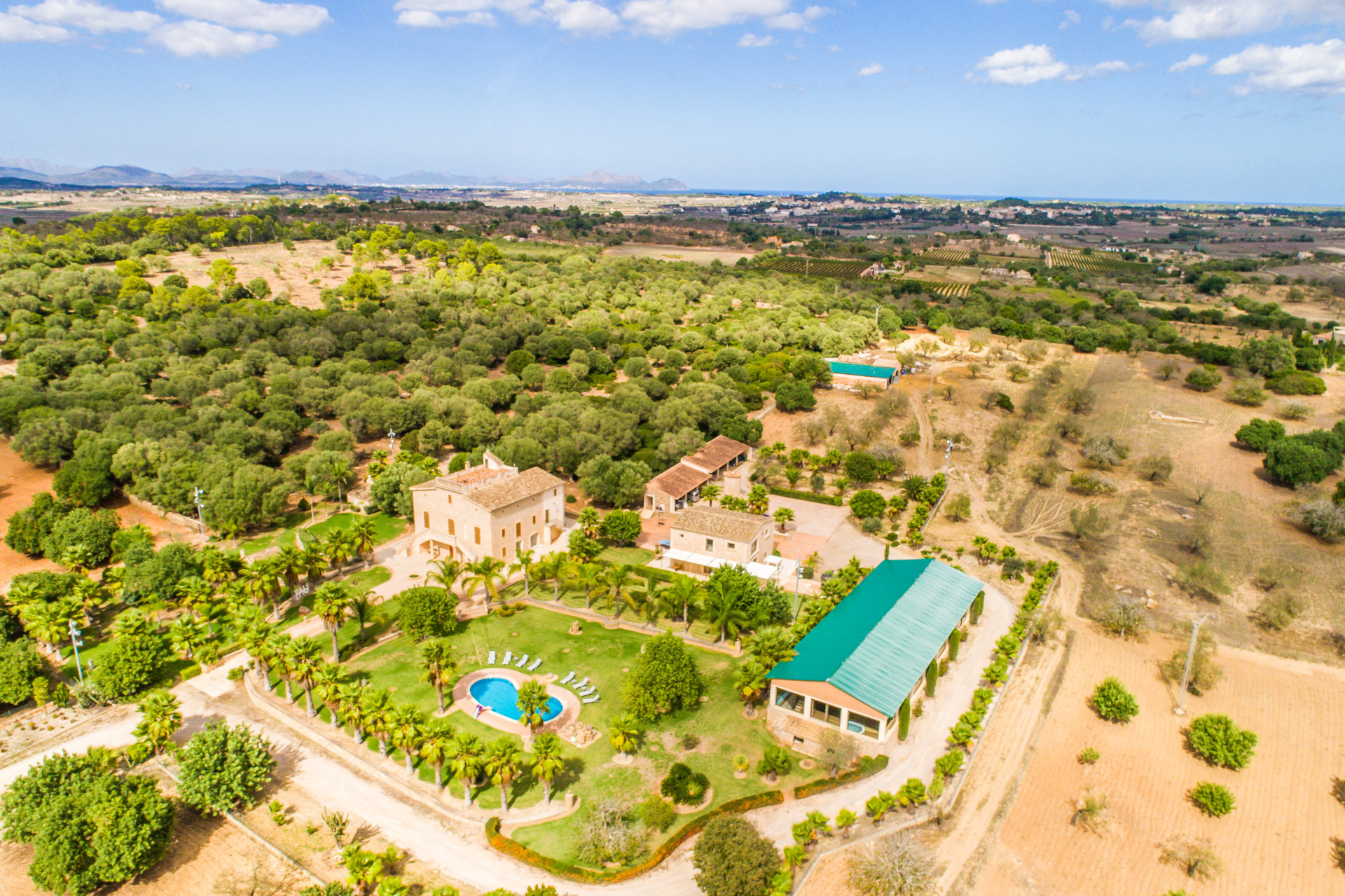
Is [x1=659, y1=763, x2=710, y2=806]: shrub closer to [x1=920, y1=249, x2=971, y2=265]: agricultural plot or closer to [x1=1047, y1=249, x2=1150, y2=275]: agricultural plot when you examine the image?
[x1=1047, y1=249, x2=1150, y2=275]: agricultural plot

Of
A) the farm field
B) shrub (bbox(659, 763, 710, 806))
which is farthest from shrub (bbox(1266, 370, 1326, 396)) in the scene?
shrub (bbox(659, 763, 710, 806))

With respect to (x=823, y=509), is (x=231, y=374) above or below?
above

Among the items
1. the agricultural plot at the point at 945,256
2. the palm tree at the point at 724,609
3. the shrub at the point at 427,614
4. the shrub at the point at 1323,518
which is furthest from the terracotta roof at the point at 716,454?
the agricultural plot at the point at 945,256

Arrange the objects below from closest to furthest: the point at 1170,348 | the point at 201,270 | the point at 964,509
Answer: the point at 964,509
the point at 1170,348
the point at 201,270

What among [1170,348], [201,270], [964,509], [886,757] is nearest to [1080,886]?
[886,757]

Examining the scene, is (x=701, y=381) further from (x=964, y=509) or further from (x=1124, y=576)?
(x=1124, y=576)

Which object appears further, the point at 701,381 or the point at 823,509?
the point at 701,381
